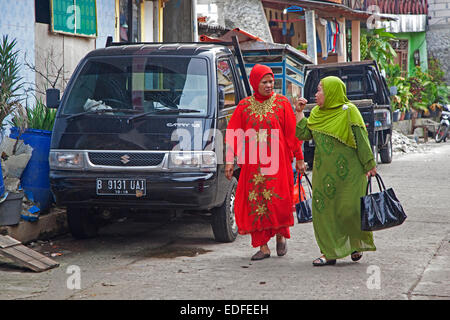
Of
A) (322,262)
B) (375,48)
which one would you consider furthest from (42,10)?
(375,48)

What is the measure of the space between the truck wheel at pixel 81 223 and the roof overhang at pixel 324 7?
1398 cm

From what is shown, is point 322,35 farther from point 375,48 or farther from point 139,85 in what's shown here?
point 139,85

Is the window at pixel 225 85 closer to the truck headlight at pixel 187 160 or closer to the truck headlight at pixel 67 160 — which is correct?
the truck headlight at pixel 187 160

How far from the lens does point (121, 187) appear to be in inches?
263

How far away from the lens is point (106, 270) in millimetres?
6207

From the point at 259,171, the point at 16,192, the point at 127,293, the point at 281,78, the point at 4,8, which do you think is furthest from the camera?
the point at 281,78

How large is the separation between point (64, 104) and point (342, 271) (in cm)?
317

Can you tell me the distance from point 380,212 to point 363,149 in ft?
1.81

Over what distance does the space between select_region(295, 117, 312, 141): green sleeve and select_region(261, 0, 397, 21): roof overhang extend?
47.8ft

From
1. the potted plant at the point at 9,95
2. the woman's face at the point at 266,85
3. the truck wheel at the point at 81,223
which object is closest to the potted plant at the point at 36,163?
the potted plant at the point at 9,95

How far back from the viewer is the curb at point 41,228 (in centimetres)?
716
